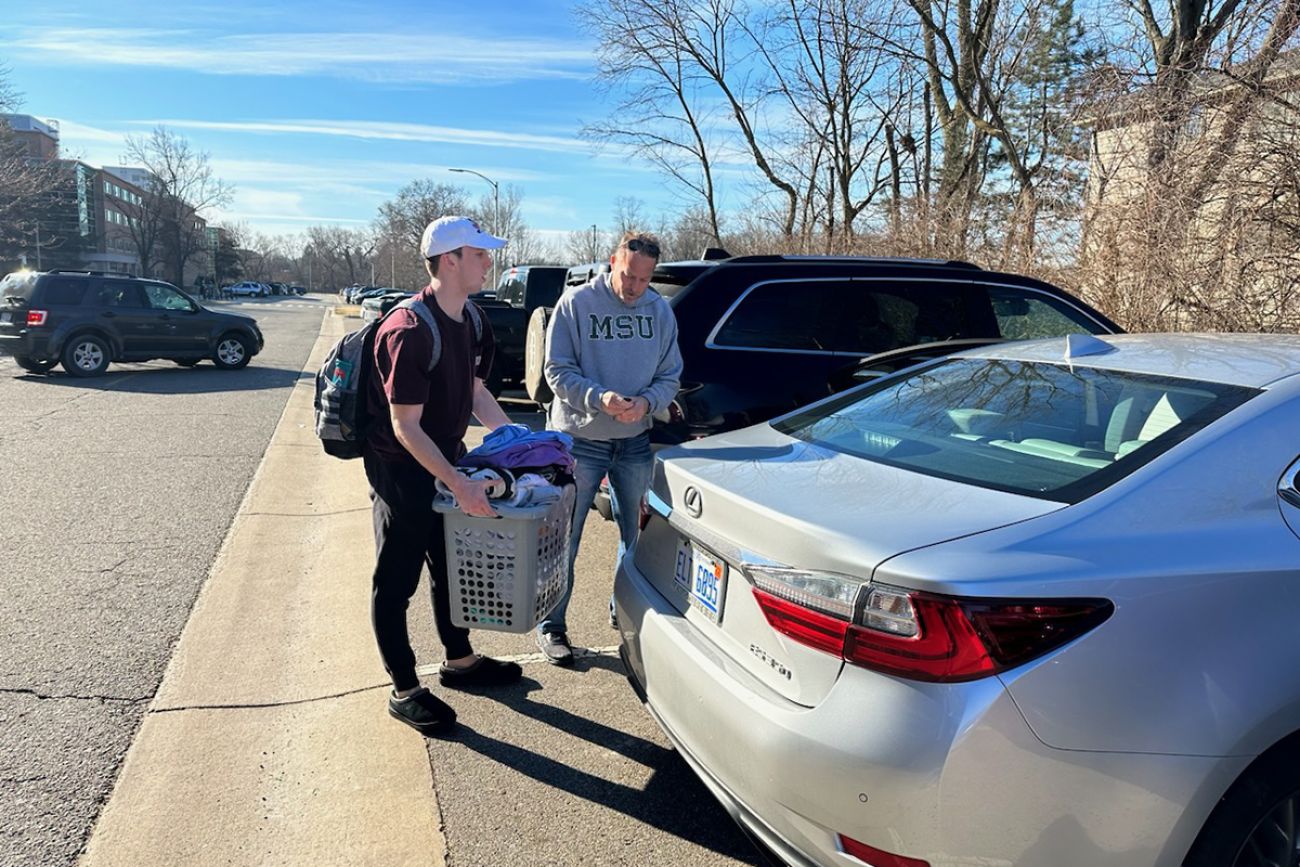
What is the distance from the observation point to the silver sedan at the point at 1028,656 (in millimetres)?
1704

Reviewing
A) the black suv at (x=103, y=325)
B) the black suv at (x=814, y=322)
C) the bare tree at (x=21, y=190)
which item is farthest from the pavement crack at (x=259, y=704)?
the bare tree at (x=21, y=190)

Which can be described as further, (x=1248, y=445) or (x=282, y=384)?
(x=282, y=384)

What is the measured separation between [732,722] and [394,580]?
159cm

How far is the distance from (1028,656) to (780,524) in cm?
→ 62

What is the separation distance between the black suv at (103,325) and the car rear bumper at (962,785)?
50.3 feet

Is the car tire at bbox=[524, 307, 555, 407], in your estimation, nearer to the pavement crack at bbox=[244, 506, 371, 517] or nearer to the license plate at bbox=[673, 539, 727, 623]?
the license plate at bbox=[673, 539, 727, 623]

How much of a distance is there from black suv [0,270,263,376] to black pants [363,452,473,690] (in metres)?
13.4

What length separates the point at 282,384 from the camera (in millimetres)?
13938

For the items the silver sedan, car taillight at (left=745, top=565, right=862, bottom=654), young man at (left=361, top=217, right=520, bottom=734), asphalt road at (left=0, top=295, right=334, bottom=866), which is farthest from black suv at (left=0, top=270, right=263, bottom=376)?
car taillight at (left=745, top=565, right=862, bottom=654)

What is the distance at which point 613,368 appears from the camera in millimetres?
3611

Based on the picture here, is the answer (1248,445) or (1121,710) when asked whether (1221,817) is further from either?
(1248,445)

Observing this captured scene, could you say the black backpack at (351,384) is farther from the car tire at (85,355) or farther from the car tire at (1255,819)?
the car tire at (85,355)

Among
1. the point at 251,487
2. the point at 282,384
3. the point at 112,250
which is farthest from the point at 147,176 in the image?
the point at 251,487

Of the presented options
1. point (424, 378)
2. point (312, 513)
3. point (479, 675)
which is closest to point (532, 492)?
point (424, 378)
